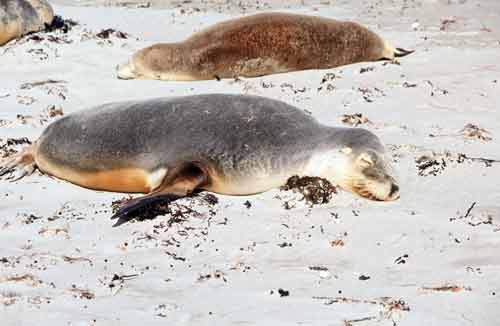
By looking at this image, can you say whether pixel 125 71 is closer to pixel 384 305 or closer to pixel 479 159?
pixel 479 159

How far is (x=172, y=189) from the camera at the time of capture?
4.48 meters

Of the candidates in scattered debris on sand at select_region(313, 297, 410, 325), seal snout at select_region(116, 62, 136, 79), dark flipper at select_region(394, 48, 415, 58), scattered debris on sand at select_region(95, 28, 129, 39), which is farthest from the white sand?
scattered debris on sand at select_region(95, 28, 129, 39)

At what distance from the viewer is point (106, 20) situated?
10602mm

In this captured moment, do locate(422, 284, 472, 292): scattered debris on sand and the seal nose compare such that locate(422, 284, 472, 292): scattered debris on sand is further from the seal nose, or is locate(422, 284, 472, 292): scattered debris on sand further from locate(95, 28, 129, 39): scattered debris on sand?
locate(95, 28, 129, 39): scattered debris on sand

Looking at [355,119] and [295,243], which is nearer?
[295,243]

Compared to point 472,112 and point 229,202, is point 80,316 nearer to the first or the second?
point 229,202

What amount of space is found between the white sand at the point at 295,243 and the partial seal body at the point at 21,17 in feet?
6.60

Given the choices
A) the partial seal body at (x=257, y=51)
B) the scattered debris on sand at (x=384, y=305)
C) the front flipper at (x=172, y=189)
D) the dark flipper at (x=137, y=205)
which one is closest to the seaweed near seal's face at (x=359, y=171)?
the front flipper at (x=172, y=189)

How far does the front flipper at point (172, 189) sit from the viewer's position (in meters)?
4.29

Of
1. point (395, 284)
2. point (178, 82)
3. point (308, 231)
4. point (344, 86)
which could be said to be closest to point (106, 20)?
point (178, 82)

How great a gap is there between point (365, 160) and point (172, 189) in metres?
1.04

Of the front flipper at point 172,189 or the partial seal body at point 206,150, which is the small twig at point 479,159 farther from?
the front flipper at point 172,189

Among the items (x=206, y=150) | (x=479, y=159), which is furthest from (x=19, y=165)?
(x=479, y=159)

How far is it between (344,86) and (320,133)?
7.26 ft
